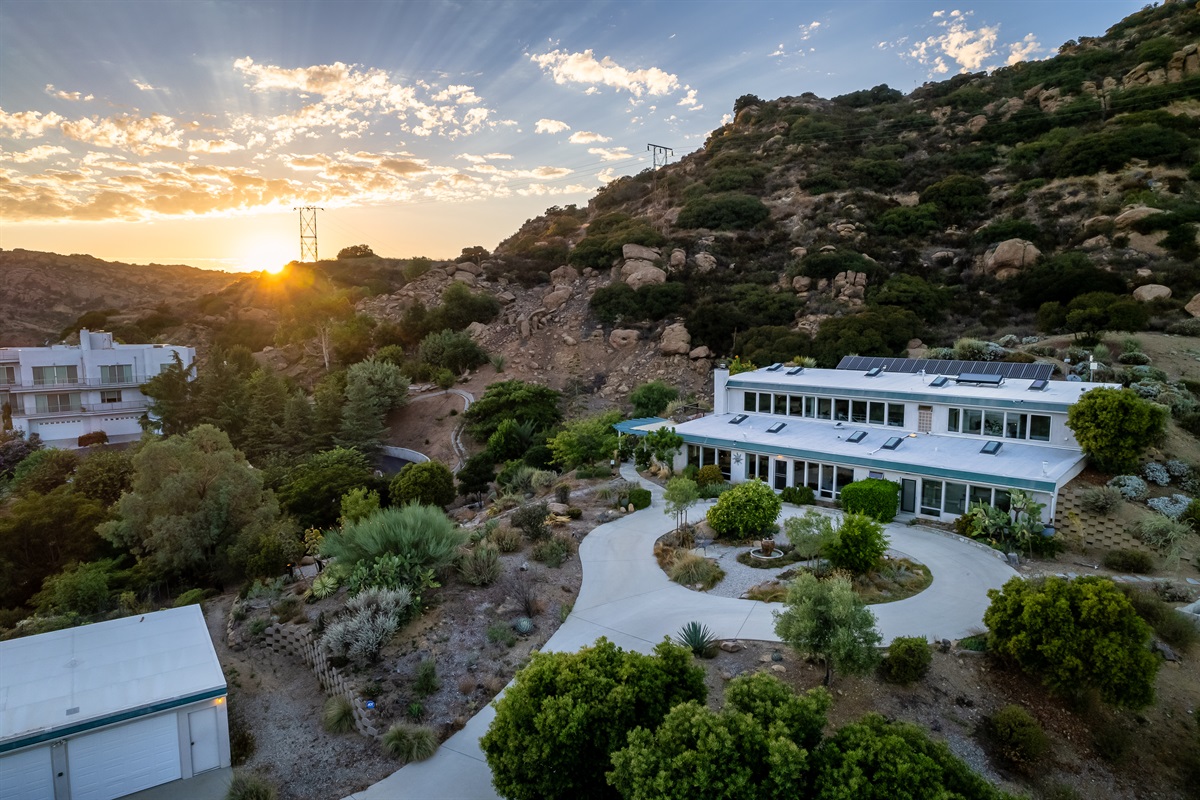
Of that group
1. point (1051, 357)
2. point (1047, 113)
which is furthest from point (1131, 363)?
point (1047, 113)

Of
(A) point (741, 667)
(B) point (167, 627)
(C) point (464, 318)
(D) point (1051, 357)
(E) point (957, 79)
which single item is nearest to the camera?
(A) point (741, 667)

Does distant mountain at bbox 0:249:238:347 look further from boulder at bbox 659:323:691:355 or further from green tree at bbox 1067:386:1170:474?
green tree at bbox 1067:386:1170:474

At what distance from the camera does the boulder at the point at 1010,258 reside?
4272 cm

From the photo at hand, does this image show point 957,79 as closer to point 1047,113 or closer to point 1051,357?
point 1047,113

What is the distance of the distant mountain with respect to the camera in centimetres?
8094

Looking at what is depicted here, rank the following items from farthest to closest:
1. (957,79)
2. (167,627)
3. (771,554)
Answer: (957,79) < (771,554) < (167,627)

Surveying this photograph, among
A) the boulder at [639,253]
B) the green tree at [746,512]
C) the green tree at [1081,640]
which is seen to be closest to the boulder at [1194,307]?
the green tree at [746,512]

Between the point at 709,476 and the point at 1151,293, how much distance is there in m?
30.3

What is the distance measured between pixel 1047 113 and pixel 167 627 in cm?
8121

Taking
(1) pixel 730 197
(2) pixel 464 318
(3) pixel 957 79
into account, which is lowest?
(2) pixel 464 318

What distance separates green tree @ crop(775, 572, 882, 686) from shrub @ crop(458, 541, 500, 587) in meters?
6.86

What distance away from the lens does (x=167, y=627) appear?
39.2ft

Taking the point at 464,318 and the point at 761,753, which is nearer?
the point at 761,753

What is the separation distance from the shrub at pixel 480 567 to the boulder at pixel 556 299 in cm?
3966
